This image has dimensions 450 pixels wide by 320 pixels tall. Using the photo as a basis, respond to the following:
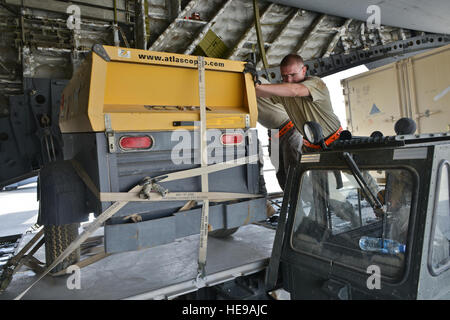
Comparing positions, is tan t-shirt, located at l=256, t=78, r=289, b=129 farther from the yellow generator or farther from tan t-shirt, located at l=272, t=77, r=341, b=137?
the yellow generator

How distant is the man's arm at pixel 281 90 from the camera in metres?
2.79

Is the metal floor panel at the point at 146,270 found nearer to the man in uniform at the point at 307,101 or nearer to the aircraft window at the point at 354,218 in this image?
the aircraft window at the point at 354,218

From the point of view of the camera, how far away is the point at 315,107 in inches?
130

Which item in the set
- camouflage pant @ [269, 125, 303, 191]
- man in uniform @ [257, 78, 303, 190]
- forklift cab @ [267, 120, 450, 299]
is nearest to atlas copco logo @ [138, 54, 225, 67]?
forklift cab @ [267, 120, 450, 299]

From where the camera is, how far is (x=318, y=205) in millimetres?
2078

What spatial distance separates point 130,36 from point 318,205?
460 cm

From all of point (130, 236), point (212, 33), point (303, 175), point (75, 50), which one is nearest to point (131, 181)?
point (130, 236)

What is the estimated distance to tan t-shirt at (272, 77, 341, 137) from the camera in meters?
3.24

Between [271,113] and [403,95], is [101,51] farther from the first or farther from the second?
[403,95]

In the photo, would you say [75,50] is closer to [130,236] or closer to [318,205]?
[130,236]

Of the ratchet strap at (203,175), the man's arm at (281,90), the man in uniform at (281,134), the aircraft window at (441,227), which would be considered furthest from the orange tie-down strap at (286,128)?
the aircraft window at (441,227)

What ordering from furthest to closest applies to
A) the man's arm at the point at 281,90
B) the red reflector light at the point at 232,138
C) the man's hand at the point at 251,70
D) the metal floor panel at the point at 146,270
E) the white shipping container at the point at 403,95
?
the white shipping container at the point at 403,95, the man's arm at the point at 281,90, the man's hand at the point at 251,70, the red reflector light at the point at 232,138, the metal floor panel at the point at 146,270

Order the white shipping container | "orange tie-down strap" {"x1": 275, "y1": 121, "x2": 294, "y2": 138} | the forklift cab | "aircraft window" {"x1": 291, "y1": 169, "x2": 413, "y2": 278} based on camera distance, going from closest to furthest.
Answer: the forklift cab < "aircraft window" {"x1": 291, "y1": 169, "x2": 413, "y2": 278} < "orange tie-down strap" {"x1": 275, "y1": 121, "x2": 294, "y2": 138} < the white shipping container

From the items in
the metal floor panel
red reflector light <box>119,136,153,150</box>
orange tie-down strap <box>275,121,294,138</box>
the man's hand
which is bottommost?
the metal floor panel
